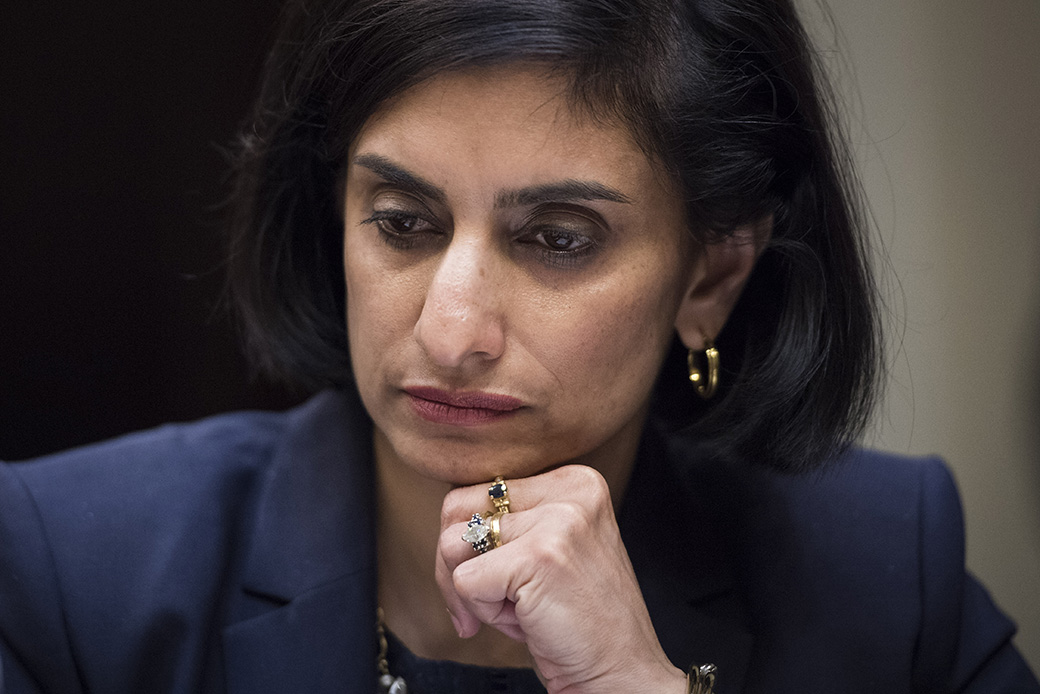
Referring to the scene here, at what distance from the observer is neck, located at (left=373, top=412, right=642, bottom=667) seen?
4.98ft

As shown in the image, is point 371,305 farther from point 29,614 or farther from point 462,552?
point 29,614

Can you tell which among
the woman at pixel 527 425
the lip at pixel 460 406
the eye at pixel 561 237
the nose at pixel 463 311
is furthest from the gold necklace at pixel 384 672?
the eye at pixel 561 237

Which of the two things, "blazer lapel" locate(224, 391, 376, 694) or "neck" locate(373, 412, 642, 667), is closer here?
"blazer lapel" locate(224, 391, 376, 694)

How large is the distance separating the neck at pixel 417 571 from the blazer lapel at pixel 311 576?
0.05 meters

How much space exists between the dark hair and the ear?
1.1 inches

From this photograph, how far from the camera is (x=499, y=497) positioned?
1.30 meters

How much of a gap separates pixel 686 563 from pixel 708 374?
30 centimetres

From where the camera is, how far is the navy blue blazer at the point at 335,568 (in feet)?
4.54

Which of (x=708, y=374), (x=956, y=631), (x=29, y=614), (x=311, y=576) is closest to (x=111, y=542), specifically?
(x=29, y=614)

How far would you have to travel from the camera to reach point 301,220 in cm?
170

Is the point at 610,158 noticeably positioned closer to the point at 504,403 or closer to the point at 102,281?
the point at 504,403

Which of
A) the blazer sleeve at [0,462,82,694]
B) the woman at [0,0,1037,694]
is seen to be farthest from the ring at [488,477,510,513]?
the blazer sleeve at [0,462,82,694]

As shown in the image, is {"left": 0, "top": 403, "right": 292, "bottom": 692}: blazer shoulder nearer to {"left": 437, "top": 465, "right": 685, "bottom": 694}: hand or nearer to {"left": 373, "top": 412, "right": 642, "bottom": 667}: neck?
{"left": 373, "top": 412, "right": 642, "bottom": 667}: neck

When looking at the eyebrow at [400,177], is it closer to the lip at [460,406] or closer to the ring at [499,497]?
the lip at [460,406]
